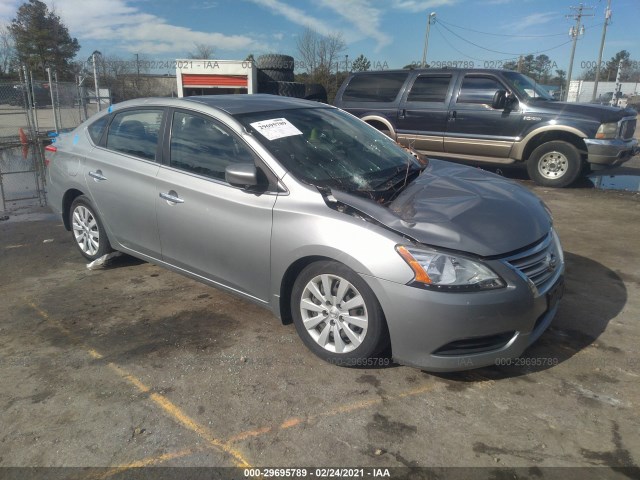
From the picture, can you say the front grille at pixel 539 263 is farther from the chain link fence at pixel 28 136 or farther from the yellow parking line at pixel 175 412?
the chain link fence at pixel 28 136

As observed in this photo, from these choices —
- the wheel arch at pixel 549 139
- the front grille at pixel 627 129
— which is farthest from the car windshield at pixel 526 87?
the front grille at pixel 627 129

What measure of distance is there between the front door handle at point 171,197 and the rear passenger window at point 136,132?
43 centimetres

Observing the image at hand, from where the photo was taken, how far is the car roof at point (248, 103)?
3.81 meters

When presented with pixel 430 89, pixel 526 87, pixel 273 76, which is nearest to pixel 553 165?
pixel 526 87

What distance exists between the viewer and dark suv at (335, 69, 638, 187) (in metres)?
8.02

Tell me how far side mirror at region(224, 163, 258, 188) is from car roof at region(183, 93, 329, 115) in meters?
0.63

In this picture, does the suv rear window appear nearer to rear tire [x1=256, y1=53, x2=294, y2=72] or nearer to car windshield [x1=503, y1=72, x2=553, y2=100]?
car windshield [x1=503, y1=72, x2=553, y2=100]

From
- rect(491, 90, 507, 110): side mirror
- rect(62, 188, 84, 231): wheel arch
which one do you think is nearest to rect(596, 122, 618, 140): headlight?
rect(491, 90, 507, 110): side mirror

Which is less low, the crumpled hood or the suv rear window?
the suv rear window

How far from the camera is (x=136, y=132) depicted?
4.35m

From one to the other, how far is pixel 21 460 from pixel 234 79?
18.3 meters

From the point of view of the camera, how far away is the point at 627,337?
135 inches

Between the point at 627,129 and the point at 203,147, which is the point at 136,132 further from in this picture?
the point at 627,129

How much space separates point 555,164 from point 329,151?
628 cm
